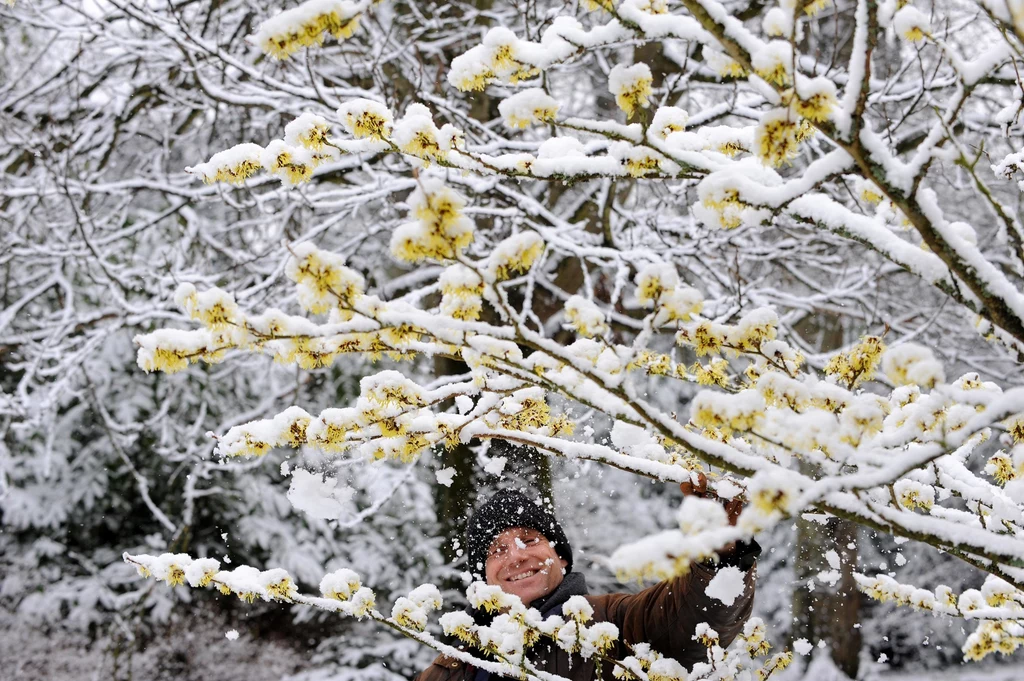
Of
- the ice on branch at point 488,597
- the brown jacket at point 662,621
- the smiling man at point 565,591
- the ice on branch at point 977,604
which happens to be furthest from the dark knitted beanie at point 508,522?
the ice on branch at point 977,604

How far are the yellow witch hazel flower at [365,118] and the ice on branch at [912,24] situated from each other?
833mm

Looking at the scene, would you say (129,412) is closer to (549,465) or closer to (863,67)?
(549,465)

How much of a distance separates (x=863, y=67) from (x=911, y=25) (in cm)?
24

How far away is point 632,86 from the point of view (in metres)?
1.12

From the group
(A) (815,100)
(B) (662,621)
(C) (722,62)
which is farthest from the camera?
(B) (662,621)

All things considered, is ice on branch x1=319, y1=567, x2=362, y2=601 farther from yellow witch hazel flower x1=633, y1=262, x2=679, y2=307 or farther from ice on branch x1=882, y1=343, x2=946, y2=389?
ice on branch x1=882, y1=343, x2=946, y2=389

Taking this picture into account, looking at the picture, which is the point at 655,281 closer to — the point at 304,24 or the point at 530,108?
the point at 530,108

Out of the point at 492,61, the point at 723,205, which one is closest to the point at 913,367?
the point at 723,205

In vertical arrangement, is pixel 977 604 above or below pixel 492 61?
below

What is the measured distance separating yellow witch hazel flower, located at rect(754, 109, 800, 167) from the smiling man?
2.14ft

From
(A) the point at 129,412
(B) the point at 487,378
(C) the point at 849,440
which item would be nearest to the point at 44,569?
(A) the point at 129,412

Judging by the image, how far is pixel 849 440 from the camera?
1.12m

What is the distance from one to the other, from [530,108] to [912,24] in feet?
1.99

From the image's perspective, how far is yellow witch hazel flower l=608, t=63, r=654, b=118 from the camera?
1.11m
